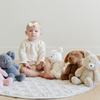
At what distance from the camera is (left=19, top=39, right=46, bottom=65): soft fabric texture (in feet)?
4.85

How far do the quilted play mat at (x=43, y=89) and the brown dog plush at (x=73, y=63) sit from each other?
0.07 metres

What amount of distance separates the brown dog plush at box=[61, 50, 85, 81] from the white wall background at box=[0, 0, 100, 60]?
1103 millimetres

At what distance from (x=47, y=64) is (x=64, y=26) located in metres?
1.09

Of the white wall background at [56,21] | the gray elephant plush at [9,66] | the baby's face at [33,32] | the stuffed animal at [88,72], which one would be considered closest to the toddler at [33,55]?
the baby's face at [33,32]

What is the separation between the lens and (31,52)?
149 centimetres

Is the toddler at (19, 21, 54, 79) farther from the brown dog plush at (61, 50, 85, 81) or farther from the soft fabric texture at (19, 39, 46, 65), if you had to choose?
the brown dog plush at (61, 50, 85, 81)

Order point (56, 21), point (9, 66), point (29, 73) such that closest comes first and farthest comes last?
point (9, 66)
point (29, 73)
point (56, 21)

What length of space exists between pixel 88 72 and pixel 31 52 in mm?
605

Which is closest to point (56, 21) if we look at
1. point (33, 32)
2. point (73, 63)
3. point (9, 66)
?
point (33, 32)

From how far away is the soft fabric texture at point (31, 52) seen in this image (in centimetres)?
148

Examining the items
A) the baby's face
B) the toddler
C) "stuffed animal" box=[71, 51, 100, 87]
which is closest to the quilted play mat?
"stuffed animal" box=[71, 51, 100, 87]

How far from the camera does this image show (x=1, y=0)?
230cm

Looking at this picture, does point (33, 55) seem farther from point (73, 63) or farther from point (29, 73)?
point (73, 63)

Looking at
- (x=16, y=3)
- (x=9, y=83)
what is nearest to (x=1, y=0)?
(x=16, y=3)
